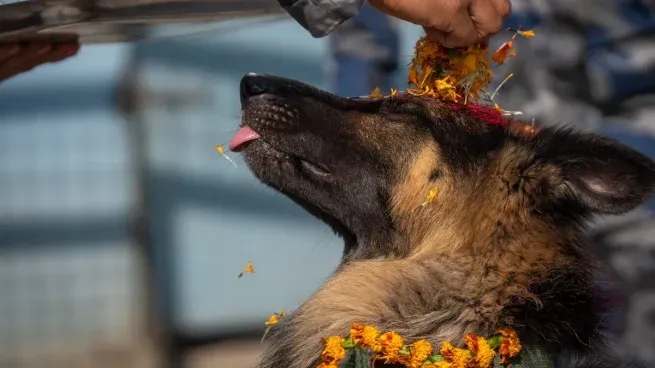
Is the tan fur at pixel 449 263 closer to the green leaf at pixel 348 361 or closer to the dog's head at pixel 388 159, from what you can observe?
the dog's head at pixel 388 159

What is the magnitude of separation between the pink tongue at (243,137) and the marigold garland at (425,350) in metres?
0.71

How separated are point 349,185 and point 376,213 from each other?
132 mm

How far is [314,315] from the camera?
2.79 m

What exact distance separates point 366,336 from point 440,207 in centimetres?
54

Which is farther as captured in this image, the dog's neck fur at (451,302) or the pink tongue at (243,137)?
the pink tongue at (243,137)

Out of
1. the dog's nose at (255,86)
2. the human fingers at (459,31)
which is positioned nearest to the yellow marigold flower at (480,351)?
the human fingers at (459,31)

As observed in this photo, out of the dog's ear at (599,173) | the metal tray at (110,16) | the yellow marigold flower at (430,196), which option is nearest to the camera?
the dog's ear at (599,173)

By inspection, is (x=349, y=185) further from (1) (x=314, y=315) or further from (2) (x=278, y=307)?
(2) (x=278, y=307)

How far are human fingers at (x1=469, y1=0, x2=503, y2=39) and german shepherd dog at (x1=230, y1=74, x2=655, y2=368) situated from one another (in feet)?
1.05

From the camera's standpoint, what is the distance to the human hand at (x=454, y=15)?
2430mm

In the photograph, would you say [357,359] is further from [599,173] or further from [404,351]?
[599,173]

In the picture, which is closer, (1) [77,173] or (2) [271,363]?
(2) [271,363]

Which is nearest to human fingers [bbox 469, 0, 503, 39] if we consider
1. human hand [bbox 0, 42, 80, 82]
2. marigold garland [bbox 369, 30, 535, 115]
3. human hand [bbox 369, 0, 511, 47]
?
human hand [bbox 369, 0, 511, 47]

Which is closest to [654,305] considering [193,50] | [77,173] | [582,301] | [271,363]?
[582,301]
